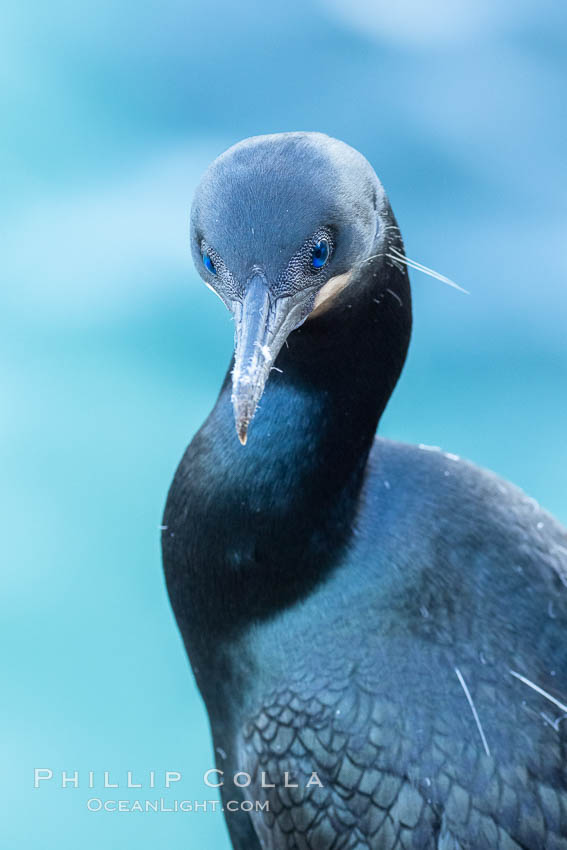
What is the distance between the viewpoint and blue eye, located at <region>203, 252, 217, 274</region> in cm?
100

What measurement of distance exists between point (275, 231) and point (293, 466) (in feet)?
0.93

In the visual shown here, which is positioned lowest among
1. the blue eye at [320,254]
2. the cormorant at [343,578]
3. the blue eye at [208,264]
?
the cormorant at [343,578]

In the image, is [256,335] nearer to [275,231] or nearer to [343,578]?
[275,231]

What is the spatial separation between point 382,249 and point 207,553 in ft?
1.30

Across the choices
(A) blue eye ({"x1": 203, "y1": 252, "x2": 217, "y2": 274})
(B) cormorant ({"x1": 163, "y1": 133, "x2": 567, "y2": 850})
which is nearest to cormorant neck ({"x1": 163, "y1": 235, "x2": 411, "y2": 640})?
(B) cormorant ({"x1": 163, "y1": 133, "x2": 567, "y2": 850})

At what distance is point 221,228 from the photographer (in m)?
0.97

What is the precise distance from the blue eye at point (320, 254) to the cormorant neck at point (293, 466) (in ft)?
0.19

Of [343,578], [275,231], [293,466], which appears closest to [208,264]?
[275,231]

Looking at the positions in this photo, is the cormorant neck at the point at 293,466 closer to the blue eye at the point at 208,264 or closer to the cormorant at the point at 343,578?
the cormorant at the point at 343,578

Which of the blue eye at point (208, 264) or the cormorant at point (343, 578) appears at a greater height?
the blue eye at point (208, 264)

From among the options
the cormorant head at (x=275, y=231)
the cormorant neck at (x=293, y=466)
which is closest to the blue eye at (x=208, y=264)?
the cormorant head at (x=275, y=231)

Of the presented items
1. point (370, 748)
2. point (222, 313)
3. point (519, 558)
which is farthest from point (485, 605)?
point (222, 313)

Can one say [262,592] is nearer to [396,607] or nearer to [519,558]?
[396,607]

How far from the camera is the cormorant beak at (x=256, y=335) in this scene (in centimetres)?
91
